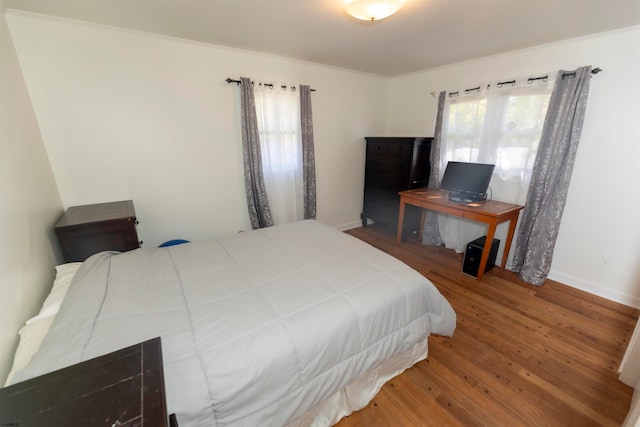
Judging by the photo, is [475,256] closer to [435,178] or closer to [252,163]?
[435,178]

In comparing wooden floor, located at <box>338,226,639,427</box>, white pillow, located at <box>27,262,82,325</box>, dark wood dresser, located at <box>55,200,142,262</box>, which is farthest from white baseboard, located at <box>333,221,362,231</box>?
white pillow, located at <box>27,262,82,325</box>

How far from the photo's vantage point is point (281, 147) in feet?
10.2

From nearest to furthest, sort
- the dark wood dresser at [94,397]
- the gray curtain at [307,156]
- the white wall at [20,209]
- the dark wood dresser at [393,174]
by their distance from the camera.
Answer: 1. the dark wood dresser at [94,397]
2. the white wall at [20,209]
3. the gray curtain at [307,156]
4. the dark wood dresser at [393,174]

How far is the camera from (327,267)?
1.65 meters

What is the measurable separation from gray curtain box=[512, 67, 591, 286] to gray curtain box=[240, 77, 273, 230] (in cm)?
281

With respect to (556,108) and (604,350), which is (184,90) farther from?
(604,350)

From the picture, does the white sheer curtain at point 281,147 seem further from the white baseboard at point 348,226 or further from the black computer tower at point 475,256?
the black computer tower at point 475,256

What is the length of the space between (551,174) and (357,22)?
Result: 7.38 ft

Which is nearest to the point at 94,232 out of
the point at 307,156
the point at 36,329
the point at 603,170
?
the point at 36,329

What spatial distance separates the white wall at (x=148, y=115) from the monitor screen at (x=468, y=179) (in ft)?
5.88

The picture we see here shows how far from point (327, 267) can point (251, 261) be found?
20.8 inches

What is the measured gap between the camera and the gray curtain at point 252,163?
2727 millimetres

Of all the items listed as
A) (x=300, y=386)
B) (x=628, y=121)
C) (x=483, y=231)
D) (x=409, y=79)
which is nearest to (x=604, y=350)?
(x=483, y=231)

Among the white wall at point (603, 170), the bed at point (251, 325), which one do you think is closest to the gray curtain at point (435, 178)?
the white wall at point (603, 170)
